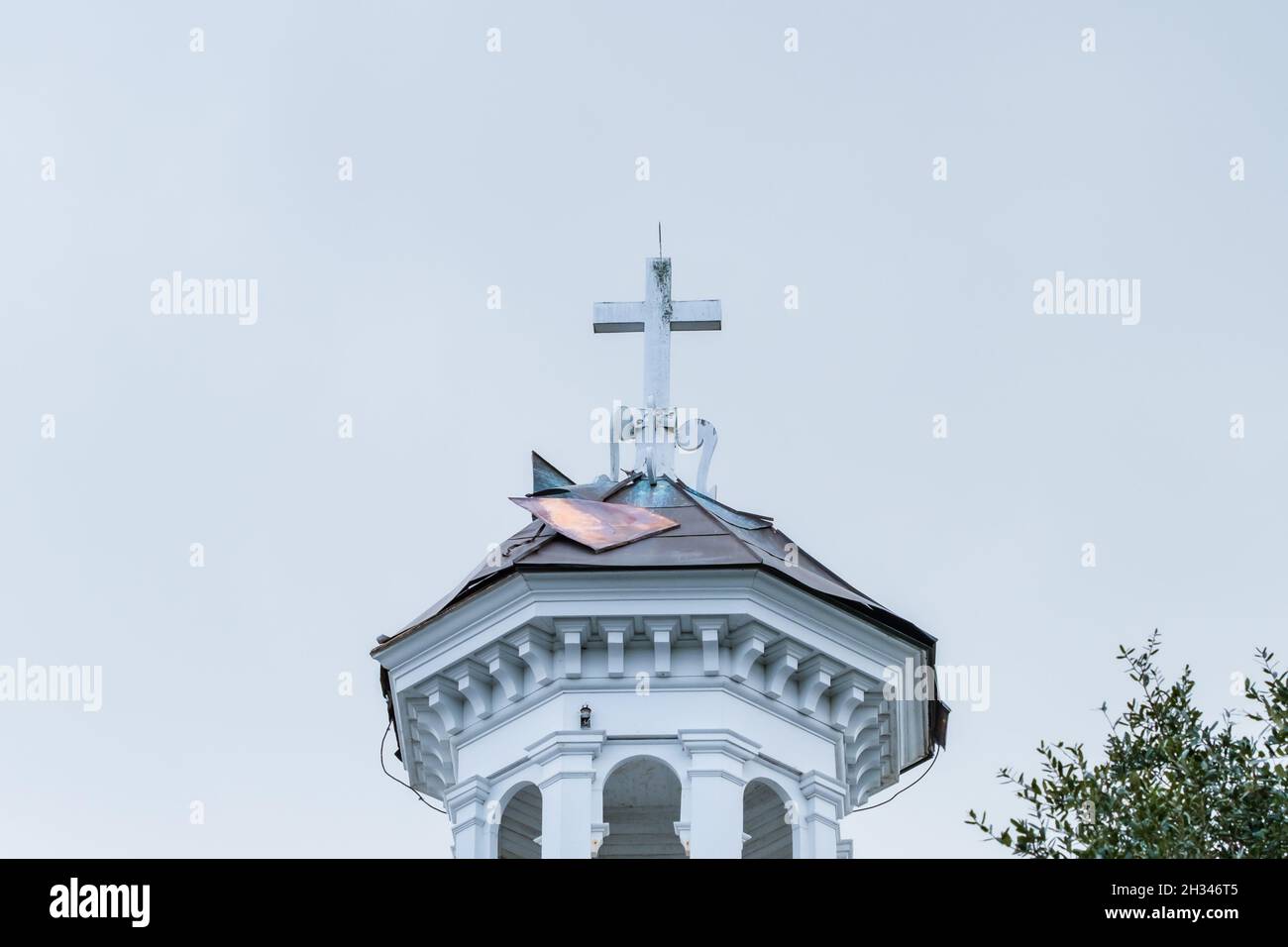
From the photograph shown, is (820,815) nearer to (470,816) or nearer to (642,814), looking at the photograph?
Answer: (642,814)

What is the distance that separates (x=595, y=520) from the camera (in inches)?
912

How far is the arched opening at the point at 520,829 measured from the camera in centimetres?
2398

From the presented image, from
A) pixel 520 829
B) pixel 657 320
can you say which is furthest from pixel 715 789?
pixel 657 320

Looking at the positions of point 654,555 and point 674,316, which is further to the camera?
point 674,316

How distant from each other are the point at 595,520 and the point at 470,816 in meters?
3.24

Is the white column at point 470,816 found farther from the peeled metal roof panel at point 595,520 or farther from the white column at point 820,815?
the white column at point 820,815

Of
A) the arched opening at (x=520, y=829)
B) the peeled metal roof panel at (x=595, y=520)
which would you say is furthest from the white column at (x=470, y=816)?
the peeled metal roof panel at (x=595, y=520)
